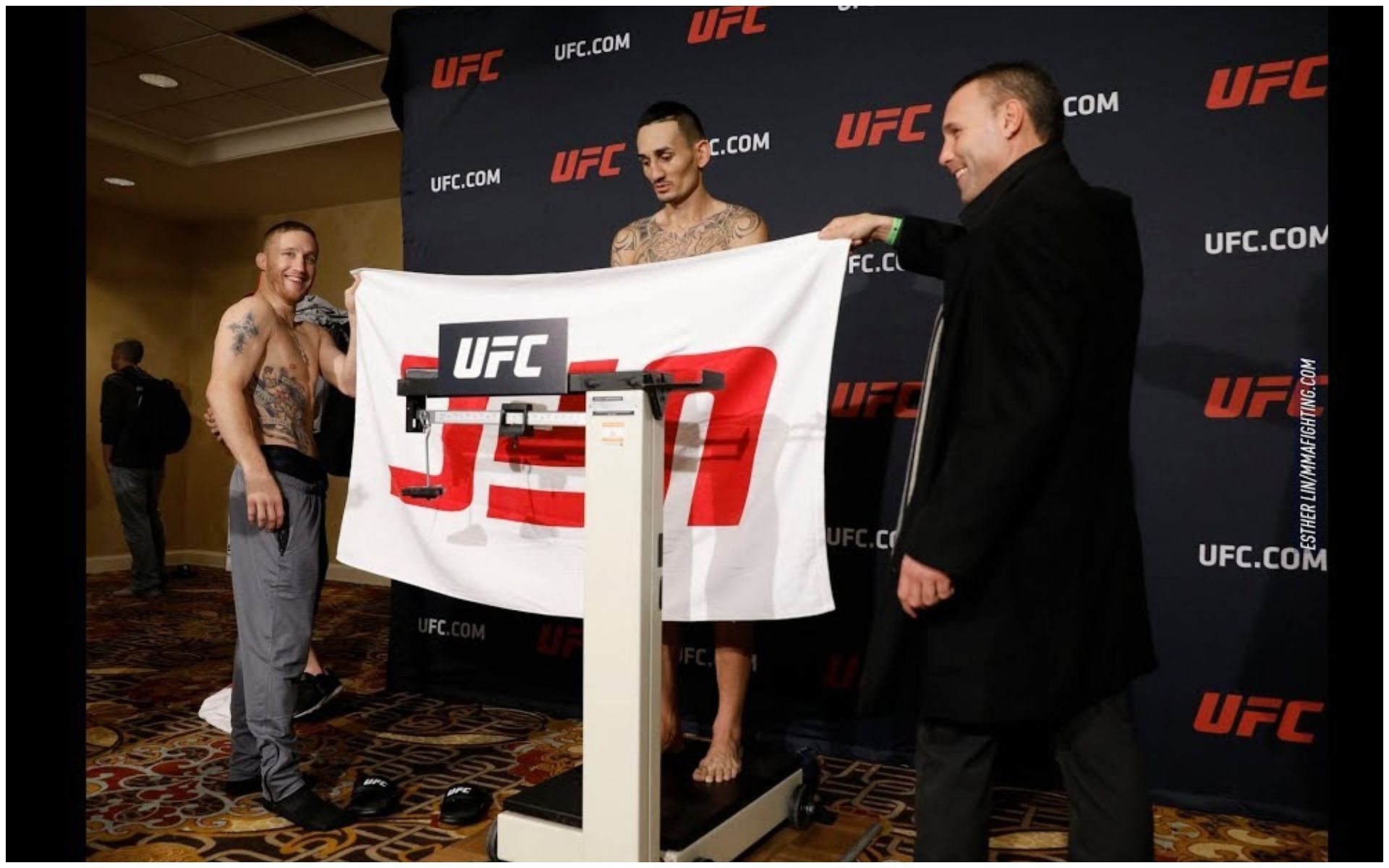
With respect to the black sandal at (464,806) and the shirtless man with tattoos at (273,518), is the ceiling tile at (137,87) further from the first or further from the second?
the black sandal at (464,806)

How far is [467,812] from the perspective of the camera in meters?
2.52

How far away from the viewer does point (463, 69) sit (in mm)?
4059

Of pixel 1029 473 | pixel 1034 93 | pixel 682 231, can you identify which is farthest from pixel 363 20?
pixel 1029 473

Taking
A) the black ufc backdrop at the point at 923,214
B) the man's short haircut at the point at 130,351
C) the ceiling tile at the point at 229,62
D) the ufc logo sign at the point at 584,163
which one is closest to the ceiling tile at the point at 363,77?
the ceiling tile at the point at 229,62

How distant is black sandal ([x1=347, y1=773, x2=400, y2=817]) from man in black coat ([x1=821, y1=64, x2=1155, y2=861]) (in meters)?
1.57

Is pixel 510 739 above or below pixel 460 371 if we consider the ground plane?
below

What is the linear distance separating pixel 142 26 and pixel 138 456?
321 centimetres

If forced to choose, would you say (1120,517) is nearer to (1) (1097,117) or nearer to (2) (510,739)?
(1) (1097,117)

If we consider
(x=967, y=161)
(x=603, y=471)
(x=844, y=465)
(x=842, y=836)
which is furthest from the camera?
(x=844, y=465)

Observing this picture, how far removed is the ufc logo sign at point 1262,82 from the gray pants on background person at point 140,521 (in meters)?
6.79

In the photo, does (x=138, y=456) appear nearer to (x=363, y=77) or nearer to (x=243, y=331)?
(x=363, y=77)

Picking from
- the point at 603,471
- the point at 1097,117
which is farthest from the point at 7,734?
the point at 1097,117

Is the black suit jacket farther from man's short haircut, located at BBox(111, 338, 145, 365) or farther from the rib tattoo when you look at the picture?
man's short haircut, located at BBox(111, 338, 145, 365)

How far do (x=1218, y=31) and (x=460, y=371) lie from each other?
7.77 feet
